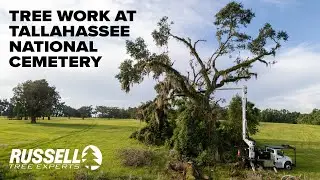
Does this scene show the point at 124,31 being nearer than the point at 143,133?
Yes

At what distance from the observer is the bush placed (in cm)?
3803

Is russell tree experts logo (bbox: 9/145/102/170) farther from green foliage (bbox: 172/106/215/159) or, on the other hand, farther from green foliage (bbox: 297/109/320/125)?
green foliage (bbox: 297/109/320/125)

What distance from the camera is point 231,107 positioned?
4569 cm

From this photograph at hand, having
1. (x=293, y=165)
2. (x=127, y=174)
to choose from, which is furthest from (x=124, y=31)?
(x=293, y=165)

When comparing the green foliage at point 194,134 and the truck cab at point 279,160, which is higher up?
the green foliage at point 194,134

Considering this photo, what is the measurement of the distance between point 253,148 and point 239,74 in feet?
30.5

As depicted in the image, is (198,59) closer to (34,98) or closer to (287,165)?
(287,165)

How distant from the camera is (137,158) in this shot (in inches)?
1512

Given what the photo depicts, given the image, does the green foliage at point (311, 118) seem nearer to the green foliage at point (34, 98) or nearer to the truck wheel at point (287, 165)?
the green foliage at point (34, 98)

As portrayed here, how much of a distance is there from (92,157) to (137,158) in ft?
21.3

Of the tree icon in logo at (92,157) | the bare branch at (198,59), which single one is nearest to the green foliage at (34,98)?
the tree icon in logo at (92,157)

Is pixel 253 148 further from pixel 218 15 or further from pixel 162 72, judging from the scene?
pixel 218 15

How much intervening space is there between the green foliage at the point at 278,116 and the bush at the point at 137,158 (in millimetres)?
97928

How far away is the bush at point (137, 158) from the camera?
38.0m
